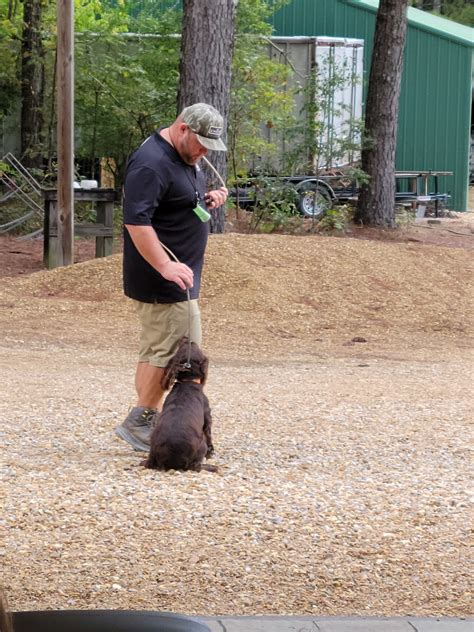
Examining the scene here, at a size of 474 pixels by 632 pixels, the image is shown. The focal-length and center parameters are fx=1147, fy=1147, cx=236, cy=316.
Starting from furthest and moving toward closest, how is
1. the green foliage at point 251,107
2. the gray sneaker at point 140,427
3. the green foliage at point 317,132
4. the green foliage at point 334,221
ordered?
1. the green foliage at point 251,107
2. the green foliage at point 317,132
3. the green foliage at point 334,221
4. the gray sneaker at point 140,427

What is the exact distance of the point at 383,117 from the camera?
1933 cm

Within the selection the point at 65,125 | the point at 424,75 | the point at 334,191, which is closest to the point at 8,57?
the point at 334,191

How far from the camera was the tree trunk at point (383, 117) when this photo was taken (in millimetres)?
19125

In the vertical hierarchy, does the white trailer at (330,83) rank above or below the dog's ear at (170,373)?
above

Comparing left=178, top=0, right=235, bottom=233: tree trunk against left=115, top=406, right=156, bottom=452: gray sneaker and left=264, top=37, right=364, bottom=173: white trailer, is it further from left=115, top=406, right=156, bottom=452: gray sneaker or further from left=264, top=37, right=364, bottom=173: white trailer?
left=115, top=406, right=156, bottom=452: gray sneaker

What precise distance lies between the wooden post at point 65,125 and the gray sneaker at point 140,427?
A: 28.8 feet

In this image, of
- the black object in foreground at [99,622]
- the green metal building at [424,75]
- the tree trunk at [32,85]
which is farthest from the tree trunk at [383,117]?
the black object in foreground at [99,622]

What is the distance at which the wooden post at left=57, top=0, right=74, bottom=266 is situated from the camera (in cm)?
1429

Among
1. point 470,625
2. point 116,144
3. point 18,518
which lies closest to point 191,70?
point 116,144

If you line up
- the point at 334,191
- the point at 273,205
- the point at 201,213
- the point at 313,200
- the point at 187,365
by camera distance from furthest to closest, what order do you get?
1. the point at 334,191
2. the point at 313,200
3. the point at 273,205
4. the point at 201,213
5. the point at 187,365

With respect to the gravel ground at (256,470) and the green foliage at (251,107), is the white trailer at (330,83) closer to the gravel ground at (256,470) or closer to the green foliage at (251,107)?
the green foliage at (251,107)

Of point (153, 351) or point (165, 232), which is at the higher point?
point (165, 232)

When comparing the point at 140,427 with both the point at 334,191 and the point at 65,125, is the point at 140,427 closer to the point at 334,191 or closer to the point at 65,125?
the point at 65,125

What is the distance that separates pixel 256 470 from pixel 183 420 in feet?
1.96
